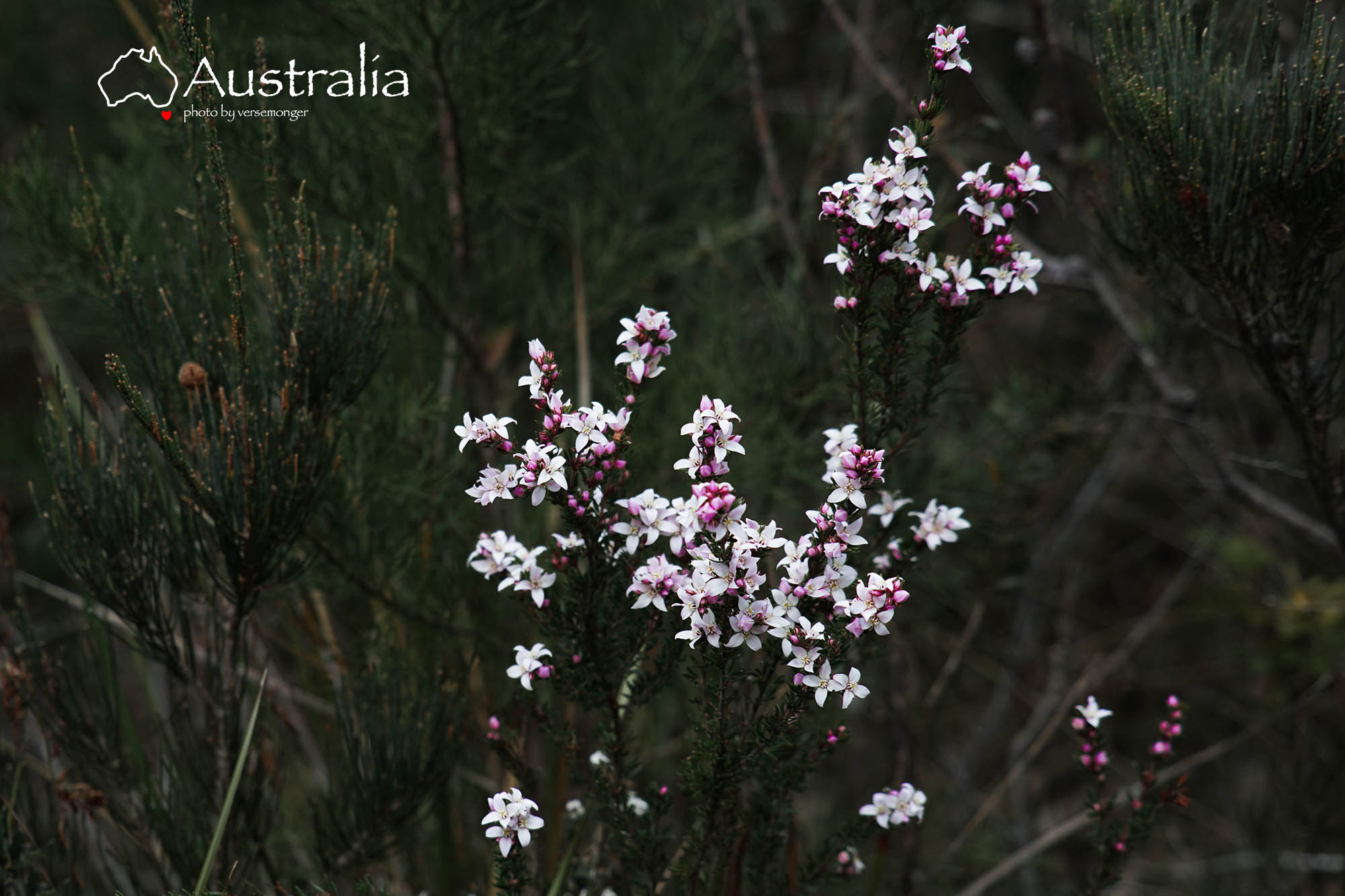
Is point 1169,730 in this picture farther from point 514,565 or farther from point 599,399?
point 599,399

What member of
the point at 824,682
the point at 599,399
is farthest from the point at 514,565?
the point at 599,399

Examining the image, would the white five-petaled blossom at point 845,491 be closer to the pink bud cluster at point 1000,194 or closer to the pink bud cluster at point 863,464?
the pink bud cluster at point 863,464

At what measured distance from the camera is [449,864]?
2.11m

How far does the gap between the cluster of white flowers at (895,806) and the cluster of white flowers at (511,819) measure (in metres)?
0.50

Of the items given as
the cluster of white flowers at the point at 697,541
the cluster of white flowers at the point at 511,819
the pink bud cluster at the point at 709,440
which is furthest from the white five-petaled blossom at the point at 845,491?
the cluster of white flowers at the point at 511,819

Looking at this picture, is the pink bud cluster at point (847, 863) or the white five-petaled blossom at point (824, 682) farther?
the pink bud cluster at point (847, 863)

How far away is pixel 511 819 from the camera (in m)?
1.28

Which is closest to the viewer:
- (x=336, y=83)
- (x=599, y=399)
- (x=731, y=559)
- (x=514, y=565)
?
(x=731, y=559)

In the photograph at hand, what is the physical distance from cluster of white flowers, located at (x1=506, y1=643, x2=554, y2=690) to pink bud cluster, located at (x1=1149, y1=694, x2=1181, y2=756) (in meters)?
0.99

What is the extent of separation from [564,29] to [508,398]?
1.03 meters

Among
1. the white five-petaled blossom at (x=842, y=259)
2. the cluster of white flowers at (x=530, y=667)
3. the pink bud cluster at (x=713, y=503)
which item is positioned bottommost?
the cluster of white flowers at (x=530, y=667)

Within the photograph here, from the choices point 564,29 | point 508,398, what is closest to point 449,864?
point 508,398

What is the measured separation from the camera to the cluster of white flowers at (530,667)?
4.38ft

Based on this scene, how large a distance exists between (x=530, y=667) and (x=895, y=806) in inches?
23.4
